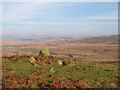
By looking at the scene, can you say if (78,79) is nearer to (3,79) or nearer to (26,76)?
(26,76)

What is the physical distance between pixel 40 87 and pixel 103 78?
23.0 feet

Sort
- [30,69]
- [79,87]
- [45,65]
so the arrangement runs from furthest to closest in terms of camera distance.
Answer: [45,65] < [30,69] < [79,87]

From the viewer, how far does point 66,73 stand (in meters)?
21.6

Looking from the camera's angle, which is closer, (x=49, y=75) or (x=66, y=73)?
(x=49, y=75)

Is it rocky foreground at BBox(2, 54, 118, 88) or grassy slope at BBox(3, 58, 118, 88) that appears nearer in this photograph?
rocky foreground at BBox(2, 54, 118, 88)

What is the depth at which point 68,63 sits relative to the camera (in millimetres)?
25859

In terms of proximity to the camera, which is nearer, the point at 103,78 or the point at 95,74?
the point at 103,78

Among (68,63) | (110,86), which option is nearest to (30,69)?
(68,63)

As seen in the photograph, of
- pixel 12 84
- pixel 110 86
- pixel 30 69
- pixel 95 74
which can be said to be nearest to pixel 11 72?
pixel 30 69

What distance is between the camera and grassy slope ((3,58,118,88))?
60.8ft

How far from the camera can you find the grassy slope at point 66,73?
18544 mm

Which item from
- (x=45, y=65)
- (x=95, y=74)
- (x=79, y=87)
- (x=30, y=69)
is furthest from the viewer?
(x=45, y=65)

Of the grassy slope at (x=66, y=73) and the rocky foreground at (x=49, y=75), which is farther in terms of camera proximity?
the grassy slope at (x=66, y=73)

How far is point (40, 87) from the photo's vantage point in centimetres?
1695
